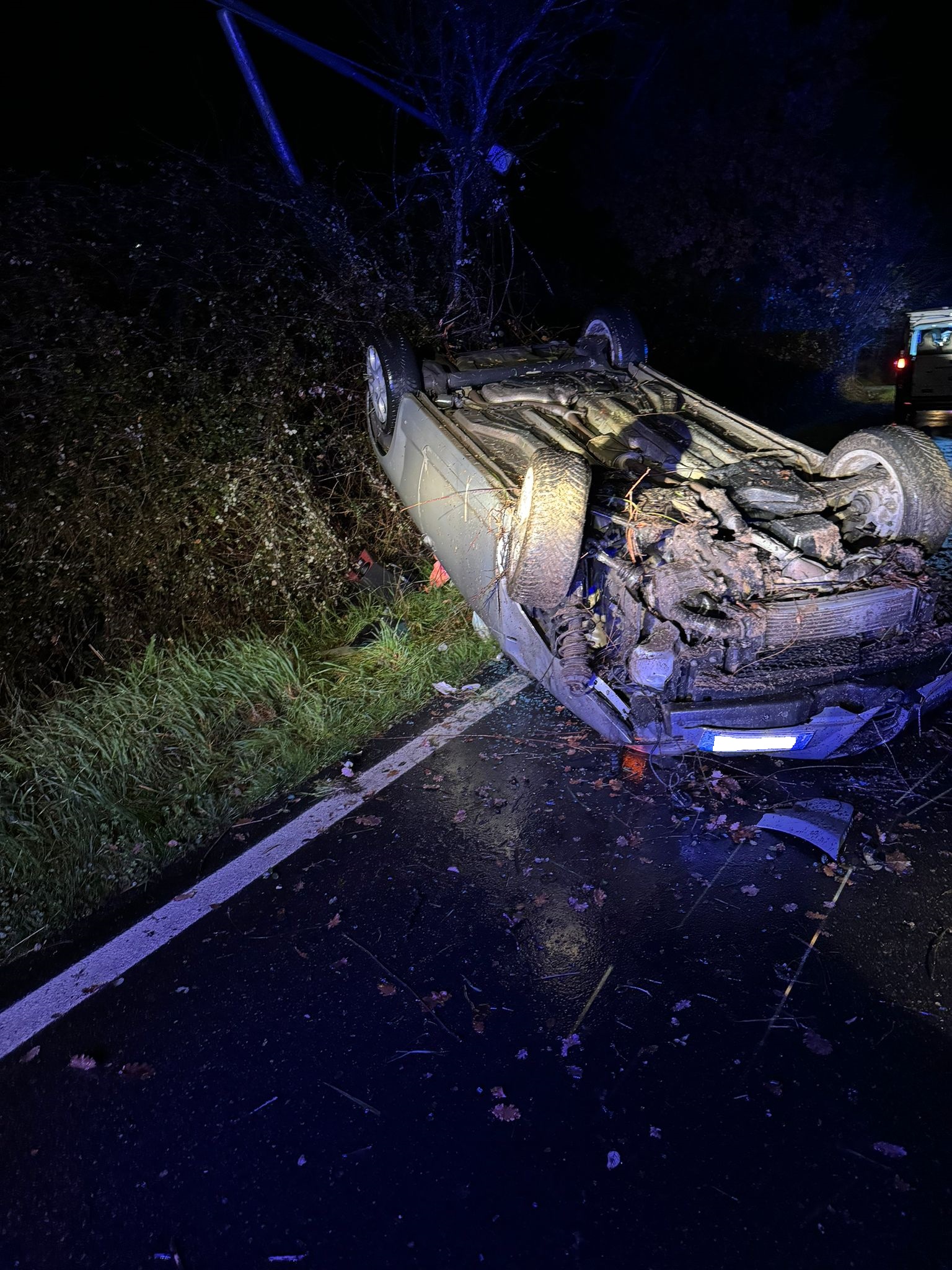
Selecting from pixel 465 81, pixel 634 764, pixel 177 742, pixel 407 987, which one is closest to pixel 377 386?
pixel 177 742

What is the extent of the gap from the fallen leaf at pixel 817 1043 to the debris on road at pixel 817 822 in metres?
0.91

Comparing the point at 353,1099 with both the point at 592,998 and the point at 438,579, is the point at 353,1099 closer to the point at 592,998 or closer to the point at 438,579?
the point at 592,998

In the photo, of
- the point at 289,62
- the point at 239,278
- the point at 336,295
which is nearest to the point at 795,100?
the point at 289,62

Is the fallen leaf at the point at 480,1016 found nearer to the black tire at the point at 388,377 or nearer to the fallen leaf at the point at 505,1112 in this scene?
the fallen leaf at the point at 505,1112

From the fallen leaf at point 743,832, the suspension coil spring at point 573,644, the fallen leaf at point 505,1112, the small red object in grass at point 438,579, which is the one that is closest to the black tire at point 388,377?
the small red object in grass at point 438,579

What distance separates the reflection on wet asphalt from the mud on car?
1.71 feet

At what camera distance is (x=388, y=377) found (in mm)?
5609

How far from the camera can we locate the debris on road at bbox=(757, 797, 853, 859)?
3.38 metres

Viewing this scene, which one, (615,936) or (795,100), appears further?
(795,100)

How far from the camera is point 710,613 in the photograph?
351cm

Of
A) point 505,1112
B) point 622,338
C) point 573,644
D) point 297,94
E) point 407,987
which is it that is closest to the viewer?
point 505,1112

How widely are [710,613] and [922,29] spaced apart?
14982mm

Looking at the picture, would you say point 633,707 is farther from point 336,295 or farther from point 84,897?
point 336,295

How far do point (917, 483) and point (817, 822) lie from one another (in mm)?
1754
